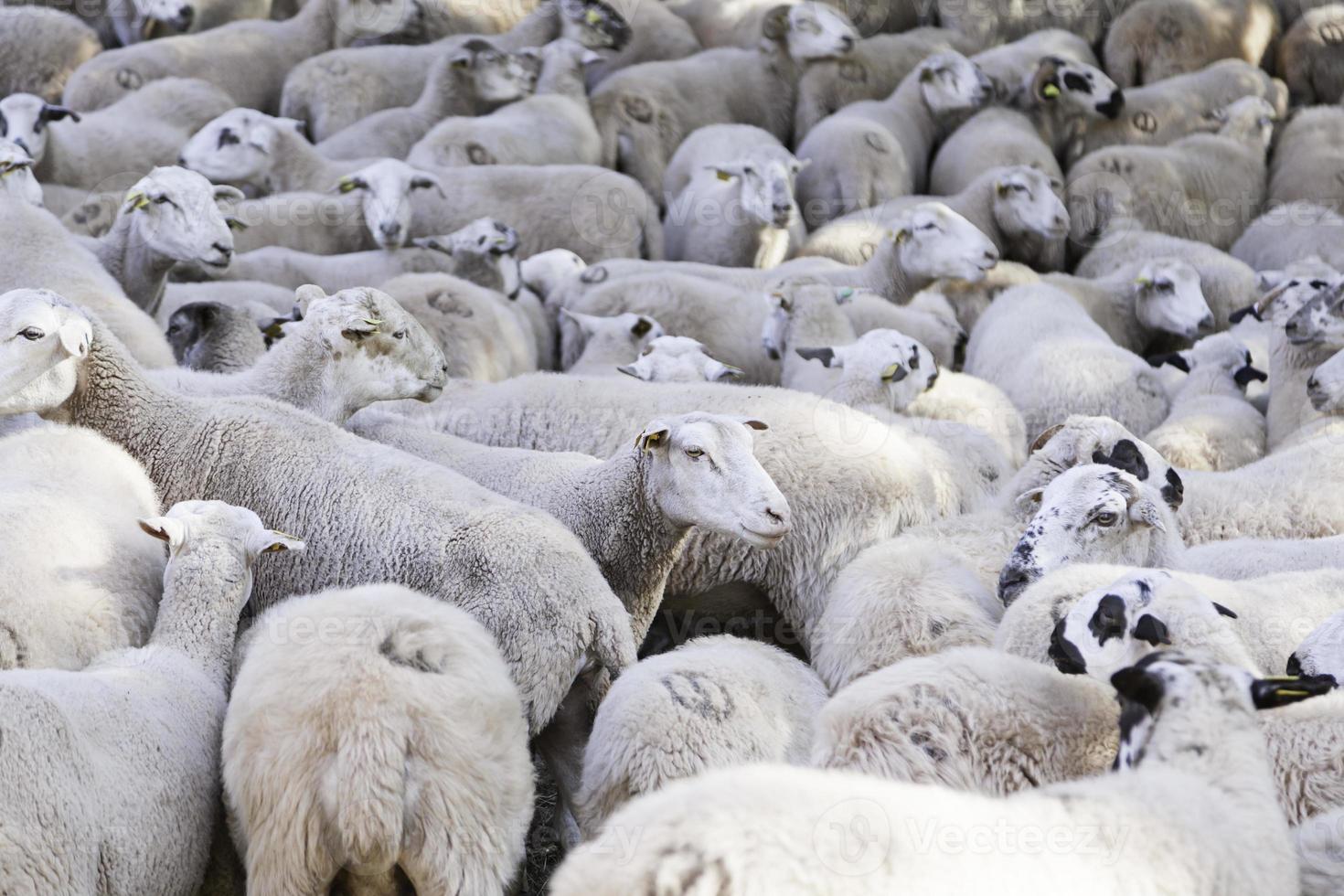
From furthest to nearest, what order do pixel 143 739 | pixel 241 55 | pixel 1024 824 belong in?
pixel 241 55 < pixel 143 739 < pixel 1024 824

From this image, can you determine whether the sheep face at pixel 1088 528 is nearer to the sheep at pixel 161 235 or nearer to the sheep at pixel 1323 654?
the sheep at pixel 1323 654

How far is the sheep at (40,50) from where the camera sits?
10.0 meters

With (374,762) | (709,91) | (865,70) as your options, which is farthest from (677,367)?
(865,70)

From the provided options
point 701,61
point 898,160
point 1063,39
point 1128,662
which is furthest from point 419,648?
point 1063,39

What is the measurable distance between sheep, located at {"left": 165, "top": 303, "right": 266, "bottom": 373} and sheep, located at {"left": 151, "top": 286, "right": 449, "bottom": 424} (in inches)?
30.7

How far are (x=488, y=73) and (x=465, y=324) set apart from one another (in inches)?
140

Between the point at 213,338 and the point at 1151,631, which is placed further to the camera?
the point at 213,338

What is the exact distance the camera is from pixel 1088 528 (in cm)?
482


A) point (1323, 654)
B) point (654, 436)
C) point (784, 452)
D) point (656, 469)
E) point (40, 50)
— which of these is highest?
point (1323, 654)

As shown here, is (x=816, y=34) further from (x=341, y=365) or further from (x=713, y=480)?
(x=713, y=480)

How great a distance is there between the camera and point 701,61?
10727 millimetres

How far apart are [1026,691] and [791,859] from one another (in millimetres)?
1306

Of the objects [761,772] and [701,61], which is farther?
[701,61]

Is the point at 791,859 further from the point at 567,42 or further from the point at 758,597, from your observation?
the point at 567,42
